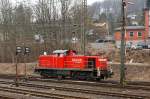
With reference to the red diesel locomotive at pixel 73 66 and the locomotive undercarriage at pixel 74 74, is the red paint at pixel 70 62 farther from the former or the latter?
the locomotive undercarriage at pixel 74 74

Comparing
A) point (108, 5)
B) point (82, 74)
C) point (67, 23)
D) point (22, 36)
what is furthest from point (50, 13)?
point (108, 5)

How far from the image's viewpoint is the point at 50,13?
58.2 meters

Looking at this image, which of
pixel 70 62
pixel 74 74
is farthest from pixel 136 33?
pixel 74 74

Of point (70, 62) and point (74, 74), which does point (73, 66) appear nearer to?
point (70, 62)

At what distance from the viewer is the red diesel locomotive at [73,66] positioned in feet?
99.8

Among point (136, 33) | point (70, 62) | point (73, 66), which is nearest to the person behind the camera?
point (73, 66)

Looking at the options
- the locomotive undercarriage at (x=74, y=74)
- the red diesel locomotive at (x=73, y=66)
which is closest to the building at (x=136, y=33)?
the locomotive undercarriage at (x=74, y=74)

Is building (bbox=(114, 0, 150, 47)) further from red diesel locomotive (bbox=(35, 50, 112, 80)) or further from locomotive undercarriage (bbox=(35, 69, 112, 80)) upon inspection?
red diesel locomotive (bbox=(35, 50, 112, 80))

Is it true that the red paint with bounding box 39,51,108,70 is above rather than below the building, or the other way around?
below

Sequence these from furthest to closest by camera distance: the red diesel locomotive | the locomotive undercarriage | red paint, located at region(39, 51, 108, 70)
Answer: red paint, located at region(39, 51, 108, 70) < the red diesel locomotive < the locomotive undercarriage

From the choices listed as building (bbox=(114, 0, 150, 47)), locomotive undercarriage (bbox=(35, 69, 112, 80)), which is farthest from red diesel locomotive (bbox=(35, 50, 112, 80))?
building (bbox=(114, 0, 150, 47))

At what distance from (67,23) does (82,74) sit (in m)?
26.1

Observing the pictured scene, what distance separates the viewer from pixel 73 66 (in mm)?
32125

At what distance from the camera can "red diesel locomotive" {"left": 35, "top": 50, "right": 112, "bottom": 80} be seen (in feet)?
99.8
